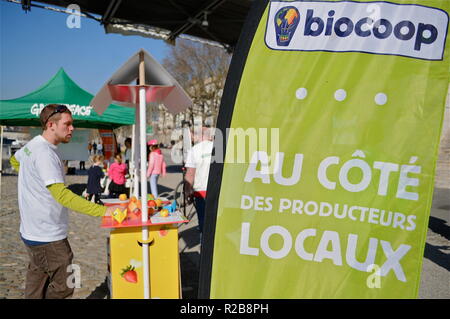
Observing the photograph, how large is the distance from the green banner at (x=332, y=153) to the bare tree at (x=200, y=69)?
1977 centimetres

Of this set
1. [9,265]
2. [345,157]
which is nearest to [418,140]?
[345,157]

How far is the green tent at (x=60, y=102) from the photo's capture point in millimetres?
7828

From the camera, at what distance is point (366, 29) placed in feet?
4.05

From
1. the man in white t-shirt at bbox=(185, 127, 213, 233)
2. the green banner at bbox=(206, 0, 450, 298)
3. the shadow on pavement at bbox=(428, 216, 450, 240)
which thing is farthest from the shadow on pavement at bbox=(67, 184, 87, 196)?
the green banner at bbox=(206, 0, 450, 298)

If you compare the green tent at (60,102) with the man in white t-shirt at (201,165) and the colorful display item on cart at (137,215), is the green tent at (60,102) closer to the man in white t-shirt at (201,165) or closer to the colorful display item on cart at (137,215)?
the man in white t-shirt at (201,165)

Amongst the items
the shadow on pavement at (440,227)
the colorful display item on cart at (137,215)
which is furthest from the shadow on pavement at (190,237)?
the shadow on pavement at (440,227)

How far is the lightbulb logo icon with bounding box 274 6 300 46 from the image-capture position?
1.26m

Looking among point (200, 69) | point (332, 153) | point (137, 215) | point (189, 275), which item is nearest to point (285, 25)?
point (332, 153)

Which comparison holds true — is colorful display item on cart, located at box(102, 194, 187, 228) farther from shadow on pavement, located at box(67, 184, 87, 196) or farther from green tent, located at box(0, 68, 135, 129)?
shadow on pavement, located at box(67, 184, 87, 196)

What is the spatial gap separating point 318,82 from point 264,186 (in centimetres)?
49

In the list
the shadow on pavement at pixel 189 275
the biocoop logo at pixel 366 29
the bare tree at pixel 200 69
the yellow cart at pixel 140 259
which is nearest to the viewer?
the biocoop logo at pixel 366 29

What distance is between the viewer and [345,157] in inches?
48.8

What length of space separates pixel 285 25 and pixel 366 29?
330 mm

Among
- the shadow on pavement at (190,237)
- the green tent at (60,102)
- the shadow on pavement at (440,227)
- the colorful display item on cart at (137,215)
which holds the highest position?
the green tent at (60,102)
